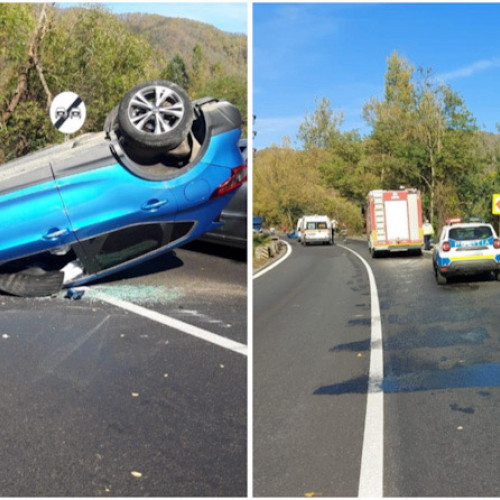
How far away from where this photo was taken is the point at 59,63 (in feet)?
15.2

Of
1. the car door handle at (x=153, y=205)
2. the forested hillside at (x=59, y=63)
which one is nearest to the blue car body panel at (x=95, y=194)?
the car door handle at (x=153, y=205)

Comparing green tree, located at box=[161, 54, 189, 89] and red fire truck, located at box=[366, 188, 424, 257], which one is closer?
green tree, located at box=[161, 54, 189, 89]

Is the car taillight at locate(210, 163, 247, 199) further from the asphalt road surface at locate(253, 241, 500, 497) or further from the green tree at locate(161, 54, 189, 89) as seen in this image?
the asphalt road surface at locate(253, 241, 500, 497)

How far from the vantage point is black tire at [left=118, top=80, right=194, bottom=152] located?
3838 mm

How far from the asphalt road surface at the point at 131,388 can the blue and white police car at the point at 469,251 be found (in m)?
7.42

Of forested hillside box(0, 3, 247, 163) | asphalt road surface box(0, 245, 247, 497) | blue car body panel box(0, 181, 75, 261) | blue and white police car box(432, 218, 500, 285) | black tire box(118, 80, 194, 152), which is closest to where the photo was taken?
asphalt road surface box(0, 245, 247, 497)

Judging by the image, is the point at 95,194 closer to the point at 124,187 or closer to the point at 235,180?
the point at 124,187

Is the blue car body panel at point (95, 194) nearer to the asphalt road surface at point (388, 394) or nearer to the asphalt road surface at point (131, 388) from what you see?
the asphalt road surface at point (131, 388)

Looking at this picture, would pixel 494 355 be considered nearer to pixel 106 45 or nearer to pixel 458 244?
pixel 106 45

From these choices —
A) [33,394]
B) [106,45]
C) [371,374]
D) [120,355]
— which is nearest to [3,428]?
[33,394]

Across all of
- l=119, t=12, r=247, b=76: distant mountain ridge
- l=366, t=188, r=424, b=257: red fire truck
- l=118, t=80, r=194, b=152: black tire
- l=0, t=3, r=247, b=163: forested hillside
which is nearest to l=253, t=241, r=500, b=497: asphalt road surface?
l=118, t=80, r=194, b=152: black tire

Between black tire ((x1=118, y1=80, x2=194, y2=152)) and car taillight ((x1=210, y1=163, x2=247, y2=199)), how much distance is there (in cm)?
36

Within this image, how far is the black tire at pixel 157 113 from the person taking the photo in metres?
3.84

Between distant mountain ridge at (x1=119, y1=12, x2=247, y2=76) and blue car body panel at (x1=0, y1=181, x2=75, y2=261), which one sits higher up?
distant mountain ridge at (x1=119, y1=12, x2=247, y2=76)
